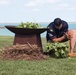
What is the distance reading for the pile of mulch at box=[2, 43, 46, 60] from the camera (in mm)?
8109

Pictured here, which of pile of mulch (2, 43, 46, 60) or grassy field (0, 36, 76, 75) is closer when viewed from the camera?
grassy field (0, 36, 76, 75)

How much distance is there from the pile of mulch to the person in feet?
2.24

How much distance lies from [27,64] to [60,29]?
2040mm

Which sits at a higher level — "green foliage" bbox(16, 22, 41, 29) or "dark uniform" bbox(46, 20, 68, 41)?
"green foliage" bbox(16, 22, 41, 29)

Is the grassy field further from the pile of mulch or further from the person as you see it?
the person

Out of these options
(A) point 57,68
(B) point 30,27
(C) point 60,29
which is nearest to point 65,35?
(C) point 60,29

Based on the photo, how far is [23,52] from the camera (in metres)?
8.21

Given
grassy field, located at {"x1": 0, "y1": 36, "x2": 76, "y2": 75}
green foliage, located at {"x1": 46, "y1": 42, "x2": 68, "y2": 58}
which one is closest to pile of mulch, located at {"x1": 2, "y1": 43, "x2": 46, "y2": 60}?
green foliage, located at {"x1": 46, "y1": 42, "x2": 68, "y2": 58}

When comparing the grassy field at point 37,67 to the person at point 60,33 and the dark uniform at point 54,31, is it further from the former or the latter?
the dark uniform at point 54,31

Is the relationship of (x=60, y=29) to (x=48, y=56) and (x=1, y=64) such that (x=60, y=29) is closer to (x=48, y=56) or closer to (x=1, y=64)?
(x=48, y=56)

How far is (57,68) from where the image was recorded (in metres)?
6.62

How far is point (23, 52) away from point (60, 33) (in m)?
1.24

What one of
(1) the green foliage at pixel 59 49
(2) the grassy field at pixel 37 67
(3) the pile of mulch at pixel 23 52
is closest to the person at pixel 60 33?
(1) the green foliage at pixel 59 49

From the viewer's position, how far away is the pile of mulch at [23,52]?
811 centimetres
